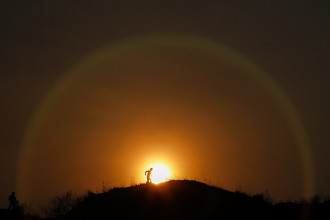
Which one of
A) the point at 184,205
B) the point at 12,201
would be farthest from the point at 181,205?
the point at 12,201

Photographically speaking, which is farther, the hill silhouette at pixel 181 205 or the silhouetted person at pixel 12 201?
the silhouetted person at pixel 12 201

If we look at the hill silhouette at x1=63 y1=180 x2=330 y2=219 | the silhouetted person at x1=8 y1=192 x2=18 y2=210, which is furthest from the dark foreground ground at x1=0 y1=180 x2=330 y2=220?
the silhouetted person at x1=8 y1=192 x2=18 y2=210

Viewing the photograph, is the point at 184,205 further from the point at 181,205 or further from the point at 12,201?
the point at 12,201

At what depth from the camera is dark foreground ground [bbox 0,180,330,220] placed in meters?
42.5

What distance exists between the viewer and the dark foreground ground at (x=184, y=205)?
42.5 m

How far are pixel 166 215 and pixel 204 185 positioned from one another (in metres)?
5.84

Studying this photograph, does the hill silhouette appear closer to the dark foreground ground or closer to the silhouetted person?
the dark foreground ground

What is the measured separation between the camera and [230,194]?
46.6 m

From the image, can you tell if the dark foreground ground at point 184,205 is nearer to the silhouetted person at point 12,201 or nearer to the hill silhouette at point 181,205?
the hill silhouette at point 181,205

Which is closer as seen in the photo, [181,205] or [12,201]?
[181,205]

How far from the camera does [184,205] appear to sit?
44250 millimetres

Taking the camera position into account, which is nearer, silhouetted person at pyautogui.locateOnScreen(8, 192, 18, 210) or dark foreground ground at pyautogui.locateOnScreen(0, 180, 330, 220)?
dark foreground ground at pyautogui.locateOnScreen(0, 180, 330, 220)

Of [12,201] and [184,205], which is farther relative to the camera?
[12,201]

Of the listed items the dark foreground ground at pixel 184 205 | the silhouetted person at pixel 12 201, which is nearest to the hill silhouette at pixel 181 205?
the dark foreground ground at pixel 184 205
